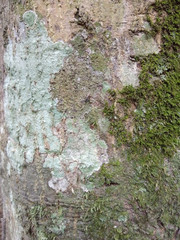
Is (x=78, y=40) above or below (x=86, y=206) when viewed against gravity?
above

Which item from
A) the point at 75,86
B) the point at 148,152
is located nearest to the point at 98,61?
the point at 75,86

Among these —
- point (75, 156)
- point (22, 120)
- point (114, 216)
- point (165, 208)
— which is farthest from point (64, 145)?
point (165, 208)

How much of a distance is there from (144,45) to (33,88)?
395 mm

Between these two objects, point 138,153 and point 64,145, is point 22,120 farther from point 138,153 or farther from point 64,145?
point 138,153

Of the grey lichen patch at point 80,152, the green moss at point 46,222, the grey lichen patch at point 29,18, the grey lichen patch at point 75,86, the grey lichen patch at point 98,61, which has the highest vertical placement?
the grey lichen patch at point 29,18

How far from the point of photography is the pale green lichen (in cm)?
75

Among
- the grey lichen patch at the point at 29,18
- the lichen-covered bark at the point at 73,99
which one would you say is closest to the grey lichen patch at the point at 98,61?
the lichen-covered bark at the point at 73,99

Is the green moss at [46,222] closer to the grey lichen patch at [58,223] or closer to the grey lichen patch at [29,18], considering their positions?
the grey lichen patch at [58,223]

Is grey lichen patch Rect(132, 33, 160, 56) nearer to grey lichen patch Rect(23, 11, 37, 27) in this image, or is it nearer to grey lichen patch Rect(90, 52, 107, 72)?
grey lichen patch Rect(90, 52, 107, 72)

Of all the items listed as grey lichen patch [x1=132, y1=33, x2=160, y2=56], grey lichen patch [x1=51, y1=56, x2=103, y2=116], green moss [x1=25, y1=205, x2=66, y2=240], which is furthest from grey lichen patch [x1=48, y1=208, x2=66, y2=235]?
grey lichen patch [x1=132, y1=33, x2=160, y2=56]

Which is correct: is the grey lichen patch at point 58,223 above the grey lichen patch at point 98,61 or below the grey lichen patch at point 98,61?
below

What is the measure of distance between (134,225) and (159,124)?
0.35m

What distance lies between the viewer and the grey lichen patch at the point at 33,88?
2.44 ft

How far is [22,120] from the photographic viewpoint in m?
0.82
